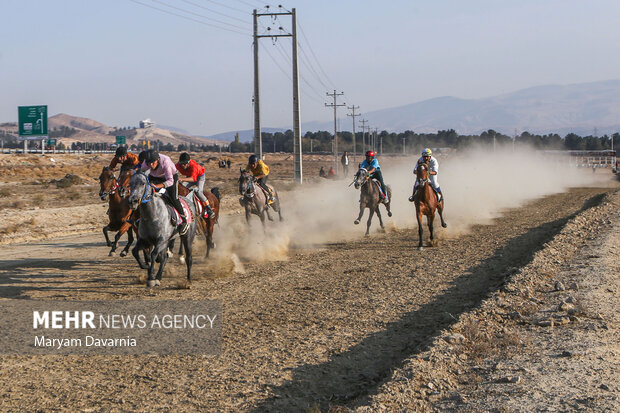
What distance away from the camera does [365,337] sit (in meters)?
10.1

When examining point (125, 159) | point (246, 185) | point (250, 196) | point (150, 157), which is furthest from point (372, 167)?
point (150, 157)

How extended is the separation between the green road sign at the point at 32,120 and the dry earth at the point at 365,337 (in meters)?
78.4

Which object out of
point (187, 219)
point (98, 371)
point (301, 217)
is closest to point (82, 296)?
point (187, 219)

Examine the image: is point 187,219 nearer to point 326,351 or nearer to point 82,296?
point 82,296

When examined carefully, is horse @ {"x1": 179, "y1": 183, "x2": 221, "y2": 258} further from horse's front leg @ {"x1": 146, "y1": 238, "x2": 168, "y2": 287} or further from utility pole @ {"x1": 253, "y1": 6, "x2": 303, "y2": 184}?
utility pole @ {"x1": 253, "y1": 6, "x2": 303, "y2": 184}

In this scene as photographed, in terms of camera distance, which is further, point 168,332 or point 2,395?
point 168,332

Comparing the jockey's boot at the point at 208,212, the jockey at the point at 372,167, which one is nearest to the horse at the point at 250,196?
the jockey at the point at 372,167

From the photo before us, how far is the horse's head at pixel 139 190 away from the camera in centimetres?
1276

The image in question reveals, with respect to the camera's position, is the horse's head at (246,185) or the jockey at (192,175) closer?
the jockey at (192,175)

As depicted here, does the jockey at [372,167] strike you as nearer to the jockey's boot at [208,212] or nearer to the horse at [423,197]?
the horse at [423,197]

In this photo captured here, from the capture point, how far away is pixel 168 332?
10328 millimetres

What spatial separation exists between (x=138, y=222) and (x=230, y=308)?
2.98 meters

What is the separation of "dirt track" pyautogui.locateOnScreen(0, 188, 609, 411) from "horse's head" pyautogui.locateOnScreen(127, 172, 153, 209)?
185 centimetres

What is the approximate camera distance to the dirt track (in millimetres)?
7699
